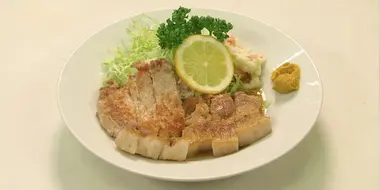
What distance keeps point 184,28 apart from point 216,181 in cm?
56

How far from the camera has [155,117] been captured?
1.57 m

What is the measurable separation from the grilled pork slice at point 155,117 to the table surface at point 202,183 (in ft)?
0.40

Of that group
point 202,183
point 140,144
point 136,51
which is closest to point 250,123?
point 202,183

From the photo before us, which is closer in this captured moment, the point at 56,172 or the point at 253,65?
the point at 56,172

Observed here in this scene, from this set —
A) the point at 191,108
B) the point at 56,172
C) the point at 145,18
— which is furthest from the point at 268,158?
the point at 145,18

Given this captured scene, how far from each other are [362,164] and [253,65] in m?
0.51

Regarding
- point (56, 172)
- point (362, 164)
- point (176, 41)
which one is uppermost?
point (176, 41)

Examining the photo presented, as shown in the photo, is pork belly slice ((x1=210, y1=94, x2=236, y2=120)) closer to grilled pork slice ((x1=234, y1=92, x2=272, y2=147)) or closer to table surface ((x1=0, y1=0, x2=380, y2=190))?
grilled pork slice ((x1=234, y1=92, x2=272, y2=147))

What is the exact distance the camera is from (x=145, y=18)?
2000 mm

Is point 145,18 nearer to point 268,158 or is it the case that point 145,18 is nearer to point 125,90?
point 125,90

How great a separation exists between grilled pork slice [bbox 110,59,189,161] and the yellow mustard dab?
1.15ft

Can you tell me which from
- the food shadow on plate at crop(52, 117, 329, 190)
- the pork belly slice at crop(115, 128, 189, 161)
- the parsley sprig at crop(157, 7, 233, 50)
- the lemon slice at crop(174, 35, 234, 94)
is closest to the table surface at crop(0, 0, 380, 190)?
the food shadow on plate at crop(52, 117, 329, 190)

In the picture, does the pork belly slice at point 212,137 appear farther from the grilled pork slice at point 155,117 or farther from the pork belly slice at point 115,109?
the pork belly slice at point 115,109

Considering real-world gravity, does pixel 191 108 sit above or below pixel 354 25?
below
